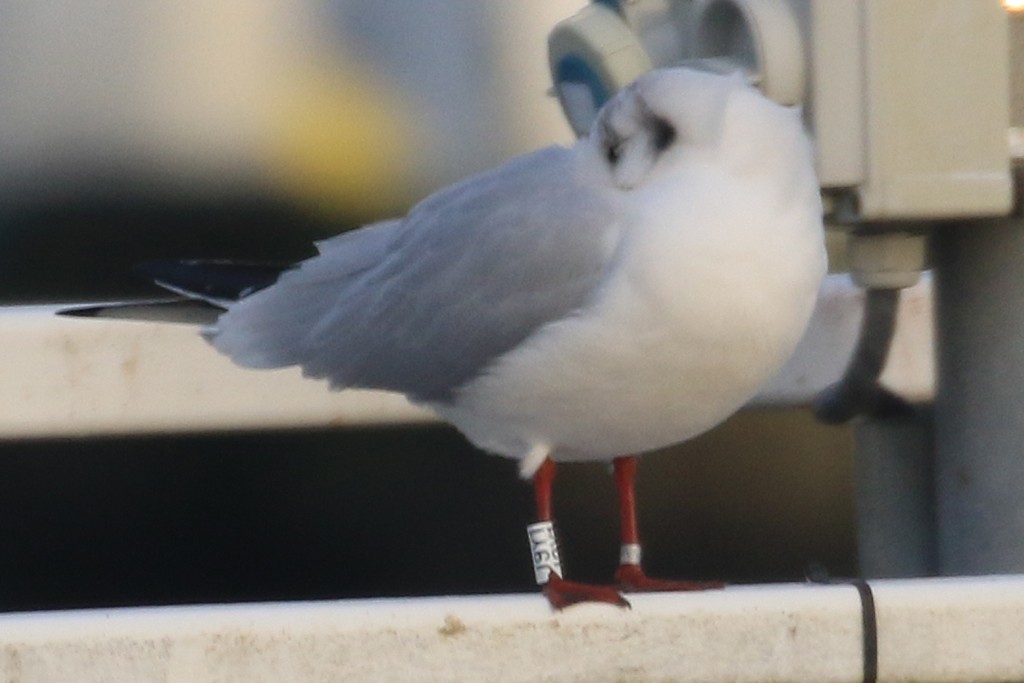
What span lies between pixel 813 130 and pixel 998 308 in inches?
12.2

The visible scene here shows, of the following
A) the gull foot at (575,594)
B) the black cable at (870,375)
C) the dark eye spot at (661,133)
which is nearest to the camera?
the gull foot at (575,594)

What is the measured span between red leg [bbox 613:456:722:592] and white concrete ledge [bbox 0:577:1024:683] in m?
0.17

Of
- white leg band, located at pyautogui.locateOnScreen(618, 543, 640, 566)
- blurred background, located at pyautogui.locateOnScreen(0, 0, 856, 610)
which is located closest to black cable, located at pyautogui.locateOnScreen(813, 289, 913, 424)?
white leg band, located at pyautogui.locateOnScreen(618, 543, 640, 566)

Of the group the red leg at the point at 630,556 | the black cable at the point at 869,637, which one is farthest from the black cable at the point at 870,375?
the black cable at the point at 869,637

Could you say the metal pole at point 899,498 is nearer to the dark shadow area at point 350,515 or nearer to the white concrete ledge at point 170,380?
the white concrete ledge at point 170,380

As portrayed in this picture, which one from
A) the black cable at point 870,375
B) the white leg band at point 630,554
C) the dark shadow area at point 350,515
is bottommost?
the dark shadow area at point 350,515

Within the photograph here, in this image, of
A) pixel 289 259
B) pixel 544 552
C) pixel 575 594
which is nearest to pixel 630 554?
pixel 544 552

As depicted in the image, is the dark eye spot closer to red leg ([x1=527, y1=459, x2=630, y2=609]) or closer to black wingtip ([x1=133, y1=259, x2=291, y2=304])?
red leg ([x1=527, y1=459, x2=630, y2=609])

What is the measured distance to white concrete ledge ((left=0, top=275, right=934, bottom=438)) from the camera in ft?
7.03

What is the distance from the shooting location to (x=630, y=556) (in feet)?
5.91

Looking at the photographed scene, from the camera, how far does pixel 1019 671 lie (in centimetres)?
140

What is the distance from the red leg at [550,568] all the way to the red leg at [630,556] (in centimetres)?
9

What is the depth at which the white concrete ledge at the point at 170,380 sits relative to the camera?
2.14m

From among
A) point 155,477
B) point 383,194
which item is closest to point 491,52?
point 383,194
